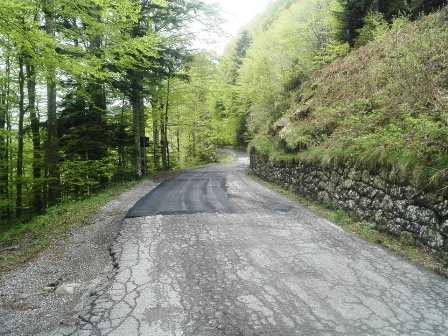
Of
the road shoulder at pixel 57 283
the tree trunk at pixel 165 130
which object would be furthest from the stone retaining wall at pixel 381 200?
the tree trunk at pixel 165 130

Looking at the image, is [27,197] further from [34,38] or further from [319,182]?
[319,182]

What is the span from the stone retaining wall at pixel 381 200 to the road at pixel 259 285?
0.75 m

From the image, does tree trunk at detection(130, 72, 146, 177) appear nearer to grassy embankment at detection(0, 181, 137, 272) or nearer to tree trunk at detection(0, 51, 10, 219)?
tree trunk at detection(0, 51, 10, 219)

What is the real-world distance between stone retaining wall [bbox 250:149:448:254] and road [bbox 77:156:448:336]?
2.45 ft

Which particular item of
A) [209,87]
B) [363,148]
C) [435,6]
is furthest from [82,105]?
[435,6]

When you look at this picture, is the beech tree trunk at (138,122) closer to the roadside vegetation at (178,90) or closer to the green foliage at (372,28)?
the roadside vegetation at (178,90)

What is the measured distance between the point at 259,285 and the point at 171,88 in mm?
19440

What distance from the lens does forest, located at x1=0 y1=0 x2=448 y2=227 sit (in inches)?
290

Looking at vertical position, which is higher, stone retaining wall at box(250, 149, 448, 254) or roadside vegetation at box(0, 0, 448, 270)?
roadside vegetation at box(0, 0, 448, 270)

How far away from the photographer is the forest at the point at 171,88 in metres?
7.38

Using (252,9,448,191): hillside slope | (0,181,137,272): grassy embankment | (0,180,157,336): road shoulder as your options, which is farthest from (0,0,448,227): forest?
(0,180,157,336): road shoulder

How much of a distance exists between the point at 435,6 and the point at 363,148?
10326 millimetres

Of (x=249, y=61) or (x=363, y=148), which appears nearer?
(x=363, y=148)

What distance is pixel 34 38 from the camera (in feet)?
21.3
